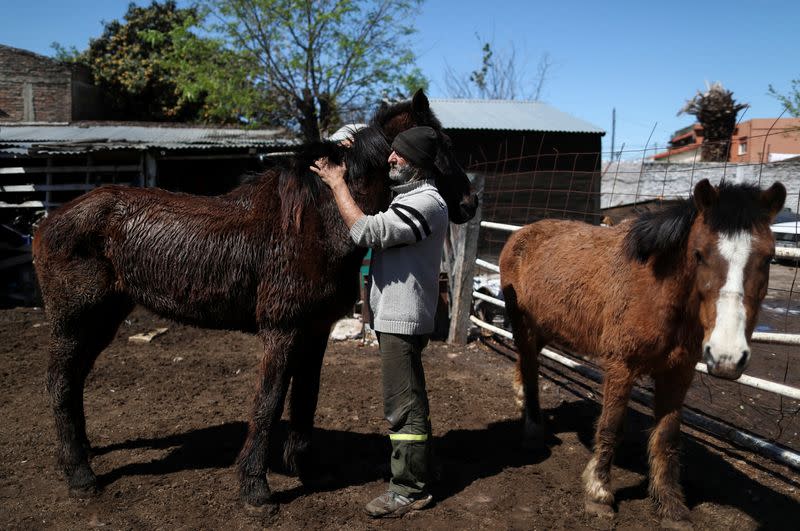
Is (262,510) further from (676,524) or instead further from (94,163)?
(94,163)

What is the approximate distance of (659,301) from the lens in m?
3.00

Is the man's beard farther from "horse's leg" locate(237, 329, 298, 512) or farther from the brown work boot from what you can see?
the brown work boot

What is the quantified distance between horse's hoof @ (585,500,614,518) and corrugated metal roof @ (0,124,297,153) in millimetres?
11346

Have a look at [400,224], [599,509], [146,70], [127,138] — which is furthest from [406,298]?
[146,70]

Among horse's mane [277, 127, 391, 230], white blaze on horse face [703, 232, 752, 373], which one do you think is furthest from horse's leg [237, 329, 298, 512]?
white blaze on horse face [703, 232, 752, 373]

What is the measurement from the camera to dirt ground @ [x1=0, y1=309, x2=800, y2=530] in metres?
3.14

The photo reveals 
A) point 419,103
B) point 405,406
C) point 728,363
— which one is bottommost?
point 405,406

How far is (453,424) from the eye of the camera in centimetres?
455

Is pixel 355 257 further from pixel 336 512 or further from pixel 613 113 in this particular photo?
pixel 613 113

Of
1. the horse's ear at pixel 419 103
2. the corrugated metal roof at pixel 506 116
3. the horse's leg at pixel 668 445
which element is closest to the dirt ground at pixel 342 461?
the horse's leg at pixel 668 445

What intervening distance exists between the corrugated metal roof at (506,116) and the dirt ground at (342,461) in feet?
38.1

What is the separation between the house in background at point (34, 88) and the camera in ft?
74.9

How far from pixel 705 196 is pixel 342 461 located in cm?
286

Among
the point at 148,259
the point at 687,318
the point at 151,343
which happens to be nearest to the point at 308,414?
the point at 148,259
